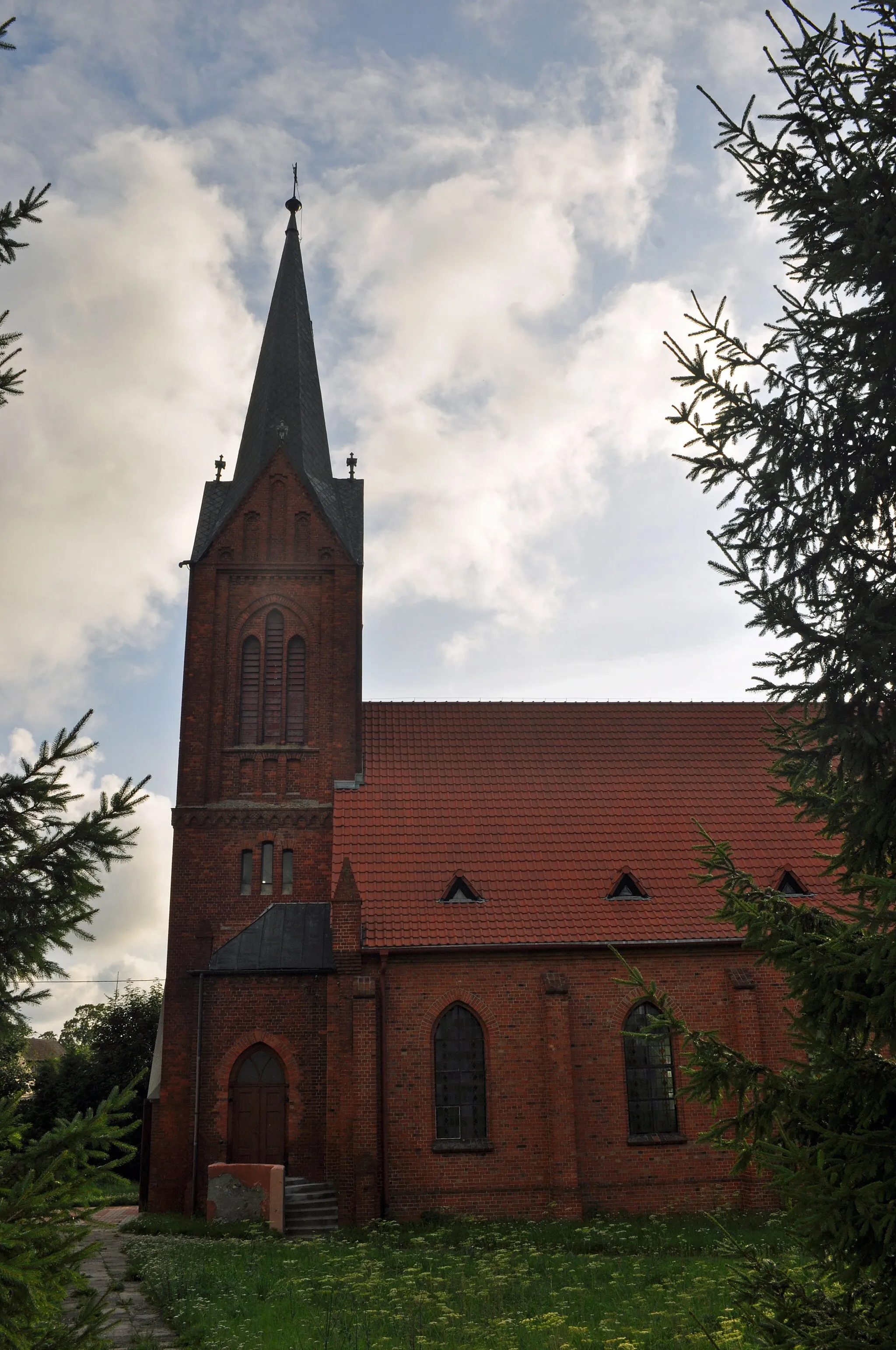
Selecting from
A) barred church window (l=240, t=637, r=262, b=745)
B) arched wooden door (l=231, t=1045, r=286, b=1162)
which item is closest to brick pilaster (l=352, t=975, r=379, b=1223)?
arched wooden door (l=231, t=1045, r=286, b=1162)

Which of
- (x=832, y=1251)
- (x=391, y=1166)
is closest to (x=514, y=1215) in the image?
(x=391, y=1166)

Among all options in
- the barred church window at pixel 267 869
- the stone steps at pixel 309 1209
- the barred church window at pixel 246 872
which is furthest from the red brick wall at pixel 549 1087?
the barred church window at pixel 246 872

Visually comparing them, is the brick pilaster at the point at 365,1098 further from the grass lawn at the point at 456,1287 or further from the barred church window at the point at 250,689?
the barred church window at the point at 250,689

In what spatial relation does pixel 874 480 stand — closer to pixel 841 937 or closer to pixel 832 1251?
pixel 841 937

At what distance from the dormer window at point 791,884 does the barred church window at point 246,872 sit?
10543 millimetres

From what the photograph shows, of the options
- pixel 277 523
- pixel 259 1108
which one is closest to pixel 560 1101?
pixel 259 1108

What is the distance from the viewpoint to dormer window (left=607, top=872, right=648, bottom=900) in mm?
21531

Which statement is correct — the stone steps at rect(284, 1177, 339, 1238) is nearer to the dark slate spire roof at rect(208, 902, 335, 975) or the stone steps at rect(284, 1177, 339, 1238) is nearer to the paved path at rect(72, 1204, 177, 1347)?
the paved path at rect(72, 1204, 177, 1347)

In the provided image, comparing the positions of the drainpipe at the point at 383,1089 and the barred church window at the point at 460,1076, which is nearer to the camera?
the drainpipe at the point at 383,1089

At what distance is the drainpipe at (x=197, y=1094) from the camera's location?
64.7ft

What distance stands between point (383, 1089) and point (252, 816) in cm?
625

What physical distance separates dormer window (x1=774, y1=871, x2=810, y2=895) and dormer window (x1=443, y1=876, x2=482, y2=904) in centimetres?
602

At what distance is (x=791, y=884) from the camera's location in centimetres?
2195

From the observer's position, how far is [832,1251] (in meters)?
5.11
